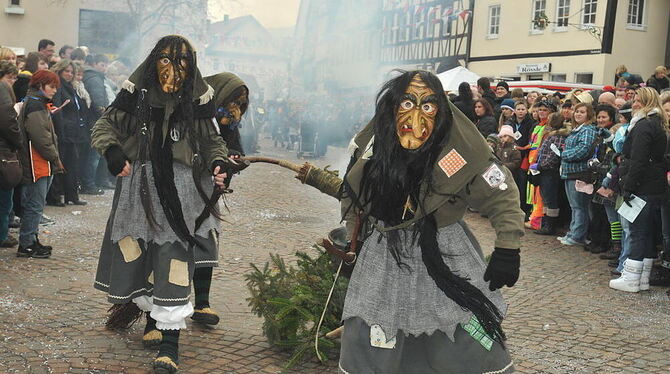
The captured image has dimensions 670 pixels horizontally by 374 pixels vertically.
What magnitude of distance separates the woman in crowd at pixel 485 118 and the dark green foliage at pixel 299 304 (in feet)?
23.6

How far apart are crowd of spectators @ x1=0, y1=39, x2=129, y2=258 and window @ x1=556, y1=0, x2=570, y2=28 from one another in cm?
1898

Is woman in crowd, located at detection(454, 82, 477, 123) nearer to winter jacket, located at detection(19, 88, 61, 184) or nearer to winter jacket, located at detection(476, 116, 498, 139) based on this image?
winter jacket, located at detection(476, 116, 498, 139)

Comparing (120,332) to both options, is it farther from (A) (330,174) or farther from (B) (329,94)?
(B) (329,94)

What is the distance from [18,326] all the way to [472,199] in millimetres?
3405

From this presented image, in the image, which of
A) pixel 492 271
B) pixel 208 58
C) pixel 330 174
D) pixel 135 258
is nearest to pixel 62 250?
pixel 135 258

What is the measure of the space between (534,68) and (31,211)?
23991mm

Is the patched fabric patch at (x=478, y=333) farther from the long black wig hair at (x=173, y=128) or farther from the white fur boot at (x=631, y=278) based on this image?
the white fur boot at (x=631, y=278)

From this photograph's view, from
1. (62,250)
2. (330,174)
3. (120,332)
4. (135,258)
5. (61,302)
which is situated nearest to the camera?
(330,174)

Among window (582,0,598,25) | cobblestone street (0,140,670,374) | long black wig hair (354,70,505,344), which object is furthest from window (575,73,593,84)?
long black wig hair (354,70,505,344)

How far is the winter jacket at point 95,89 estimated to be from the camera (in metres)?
11.9

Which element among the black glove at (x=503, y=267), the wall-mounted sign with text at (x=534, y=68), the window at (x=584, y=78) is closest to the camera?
the black glove at (x=503, y=267)

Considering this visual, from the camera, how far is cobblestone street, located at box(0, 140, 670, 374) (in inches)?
190

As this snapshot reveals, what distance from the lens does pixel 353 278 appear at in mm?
3434

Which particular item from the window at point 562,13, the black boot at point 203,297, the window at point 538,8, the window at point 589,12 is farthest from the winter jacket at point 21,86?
the window at point 538,8
